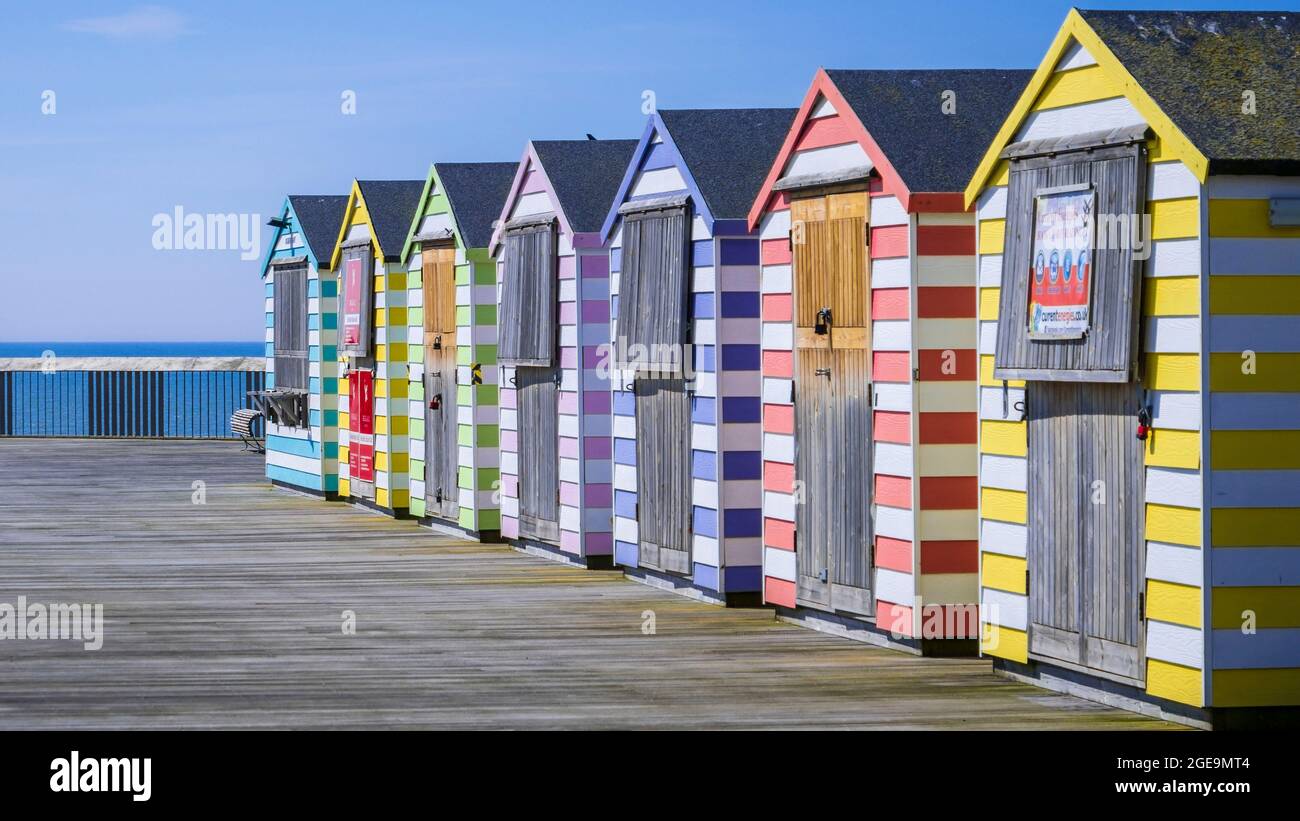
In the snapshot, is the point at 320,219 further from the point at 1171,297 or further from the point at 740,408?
the point at 1171,297

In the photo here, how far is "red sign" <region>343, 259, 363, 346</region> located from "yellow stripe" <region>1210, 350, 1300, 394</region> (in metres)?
12.5

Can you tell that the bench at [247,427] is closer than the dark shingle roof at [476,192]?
No

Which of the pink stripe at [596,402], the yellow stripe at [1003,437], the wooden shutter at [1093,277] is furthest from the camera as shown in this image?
the pink stripe at [596,402]

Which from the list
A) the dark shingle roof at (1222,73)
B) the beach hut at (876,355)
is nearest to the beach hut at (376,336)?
the beach hut at (876,355)

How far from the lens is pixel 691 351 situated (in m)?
12.2

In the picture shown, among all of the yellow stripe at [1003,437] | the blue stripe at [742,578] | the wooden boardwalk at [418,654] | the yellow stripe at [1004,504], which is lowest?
the wooden boardwalk at [418,654]

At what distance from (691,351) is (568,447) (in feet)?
7.45

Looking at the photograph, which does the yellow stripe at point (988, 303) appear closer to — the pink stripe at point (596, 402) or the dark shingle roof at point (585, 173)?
the pink stripe at point (596, 402)

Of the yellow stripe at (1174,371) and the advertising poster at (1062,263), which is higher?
the advertising poster at (1062,263)

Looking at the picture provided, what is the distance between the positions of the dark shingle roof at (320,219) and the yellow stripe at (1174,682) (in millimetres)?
13923

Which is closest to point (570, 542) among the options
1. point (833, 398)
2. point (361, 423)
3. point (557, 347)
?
point (557, 347)

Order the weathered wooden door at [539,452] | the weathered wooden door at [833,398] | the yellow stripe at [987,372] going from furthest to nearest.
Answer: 1. the weathered wooden door at [539,452]
2. the weathered wooden door at [833,398]
3. the yellow stripe at [987,372]

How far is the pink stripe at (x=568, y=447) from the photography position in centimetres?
1401

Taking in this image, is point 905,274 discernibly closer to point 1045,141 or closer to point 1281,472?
point 1045,141
